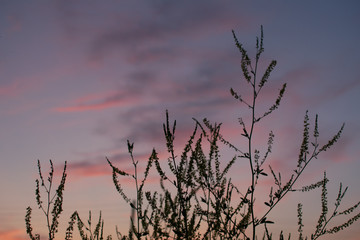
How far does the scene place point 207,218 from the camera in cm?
603

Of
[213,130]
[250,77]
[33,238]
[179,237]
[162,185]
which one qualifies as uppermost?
[250,77]

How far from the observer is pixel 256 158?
22.1 feet

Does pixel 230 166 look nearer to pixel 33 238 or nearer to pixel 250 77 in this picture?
pixel 250 77

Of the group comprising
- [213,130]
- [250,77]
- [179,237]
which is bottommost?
[179,237]

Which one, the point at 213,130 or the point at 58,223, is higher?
the point at 213,130

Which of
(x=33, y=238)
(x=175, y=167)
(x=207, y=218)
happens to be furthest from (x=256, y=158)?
(x=33, y=238)

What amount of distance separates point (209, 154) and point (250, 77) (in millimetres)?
1558

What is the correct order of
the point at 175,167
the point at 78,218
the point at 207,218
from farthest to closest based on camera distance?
the point at 78,218, the point at 207,218, the point at 175,167

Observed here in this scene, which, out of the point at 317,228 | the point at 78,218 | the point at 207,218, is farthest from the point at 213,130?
the point at 78,218

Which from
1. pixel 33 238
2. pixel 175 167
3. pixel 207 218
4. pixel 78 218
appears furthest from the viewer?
pixel 78 218

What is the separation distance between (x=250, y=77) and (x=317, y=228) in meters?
2.66

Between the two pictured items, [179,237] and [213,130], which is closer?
[179,237]

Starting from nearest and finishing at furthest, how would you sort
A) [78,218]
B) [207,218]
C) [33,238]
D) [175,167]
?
[175,167] < [207,218] < [33,238] < [78,218]

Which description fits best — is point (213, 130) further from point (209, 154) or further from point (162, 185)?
point (162, 185)
